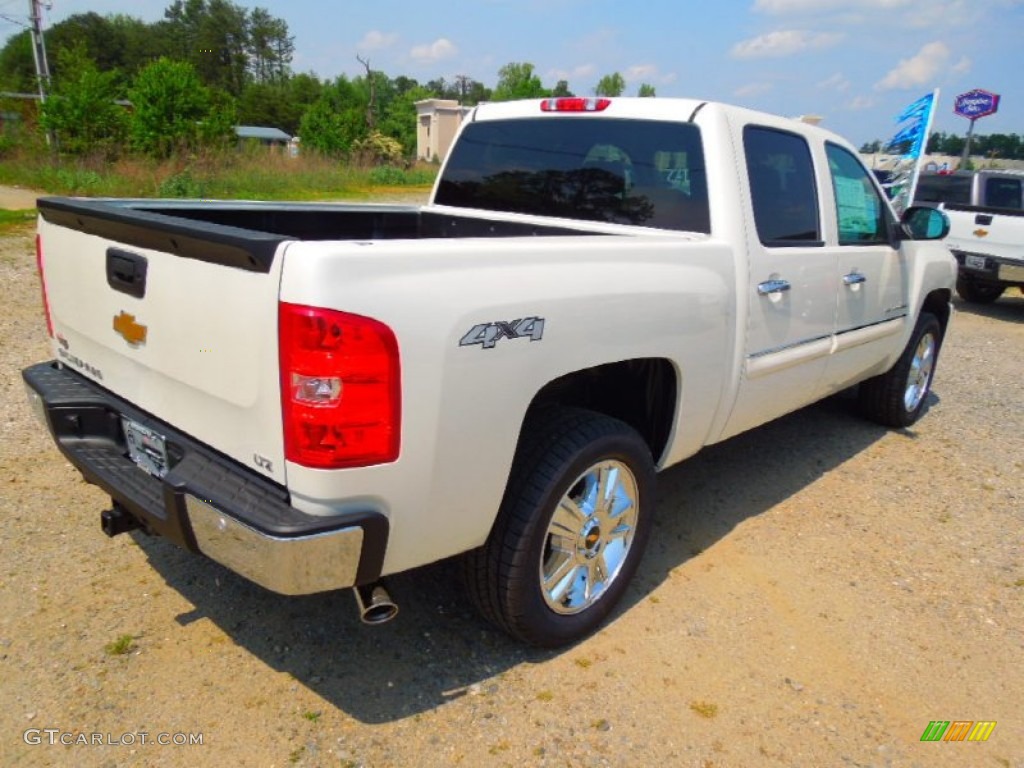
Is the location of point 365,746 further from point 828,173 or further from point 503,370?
point 828,173

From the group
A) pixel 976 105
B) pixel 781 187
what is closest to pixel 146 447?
pixel 781 187

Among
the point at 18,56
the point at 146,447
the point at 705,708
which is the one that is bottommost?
the point at 705,708

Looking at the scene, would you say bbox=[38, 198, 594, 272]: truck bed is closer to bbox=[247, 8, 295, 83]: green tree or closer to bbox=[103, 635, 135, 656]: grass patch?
bbox=[103, 635, 135, 656]: grass patch

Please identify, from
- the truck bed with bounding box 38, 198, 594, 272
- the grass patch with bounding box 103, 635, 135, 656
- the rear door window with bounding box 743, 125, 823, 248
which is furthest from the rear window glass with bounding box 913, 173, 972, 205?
the grass patch with bounding box 103, 635, 135, 656

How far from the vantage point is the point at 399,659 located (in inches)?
103

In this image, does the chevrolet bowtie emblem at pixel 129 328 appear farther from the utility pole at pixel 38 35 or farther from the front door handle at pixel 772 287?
the utility pole at pixel 38 35

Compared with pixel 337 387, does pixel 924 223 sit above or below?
above

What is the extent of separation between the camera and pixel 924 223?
454 centimetres

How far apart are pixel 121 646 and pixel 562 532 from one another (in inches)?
62.8

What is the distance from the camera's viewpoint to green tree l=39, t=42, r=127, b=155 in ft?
65.7

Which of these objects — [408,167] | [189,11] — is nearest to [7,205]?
[408,167]

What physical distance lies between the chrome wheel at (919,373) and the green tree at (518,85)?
34.6 m

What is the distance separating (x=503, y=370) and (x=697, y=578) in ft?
5.64

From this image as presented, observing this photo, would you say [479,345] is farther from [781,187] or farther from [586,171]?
[781,187]
